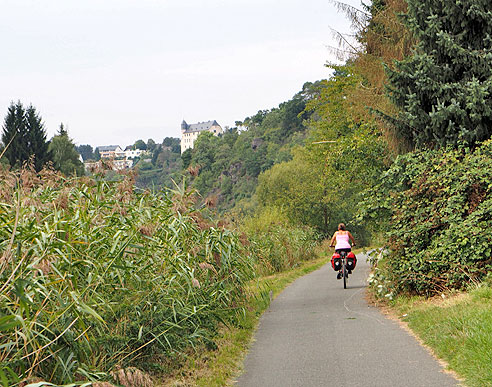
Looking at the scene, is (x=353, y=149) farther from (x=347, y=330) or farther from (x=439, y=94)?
(x=347, y=330)

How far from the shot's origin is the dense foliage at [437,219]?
11.7 metres

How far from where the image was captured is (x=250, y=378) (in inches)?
300

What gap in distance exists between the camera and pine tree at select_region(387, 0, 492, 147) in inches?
506

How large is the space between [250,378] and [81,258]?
8.10 ft

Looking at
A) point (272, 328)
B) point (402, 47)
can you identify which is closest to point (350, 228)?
point (402, 47)

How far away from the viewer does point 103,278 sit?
7.05 metres

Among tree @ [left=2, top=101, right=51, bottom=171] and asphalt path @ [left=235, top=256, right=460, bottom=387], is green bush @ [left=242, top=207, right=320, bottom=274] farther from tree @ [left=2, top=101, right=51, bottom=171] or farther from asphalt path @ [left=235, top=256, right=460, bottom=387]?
tree @ [left=2, top=101, right=51, bottom=171]

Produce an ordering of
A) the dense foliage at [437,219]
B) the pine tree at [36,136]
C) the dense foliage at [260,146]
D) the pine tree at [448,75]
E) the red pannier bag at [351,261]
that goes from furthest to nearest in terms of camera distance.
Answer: the dense foliage at [260,146], the pine tree at [36,136], the red pannier bag at [351,261], the pine tree at [448,75], the dense foliage at [437,219]

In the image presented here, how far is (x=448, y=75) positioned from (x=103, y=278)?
9.25 metres

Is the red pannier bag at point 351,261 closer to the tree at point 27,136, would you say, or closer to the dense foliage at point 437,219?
the dense foliage at point 437,219

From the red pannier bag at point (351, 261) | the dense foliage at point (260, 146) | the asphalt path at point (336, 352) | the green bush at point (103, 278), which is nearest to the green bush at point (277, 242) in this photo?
the red pannier bag at point (351, 261)

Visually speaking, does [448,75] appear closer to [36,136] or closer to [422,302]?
[422,302]

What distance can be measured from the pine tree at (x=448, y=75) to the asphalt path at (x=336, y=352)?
4104mm

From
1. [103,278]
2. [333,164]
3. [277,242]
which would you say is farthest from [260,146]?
[103,278]
